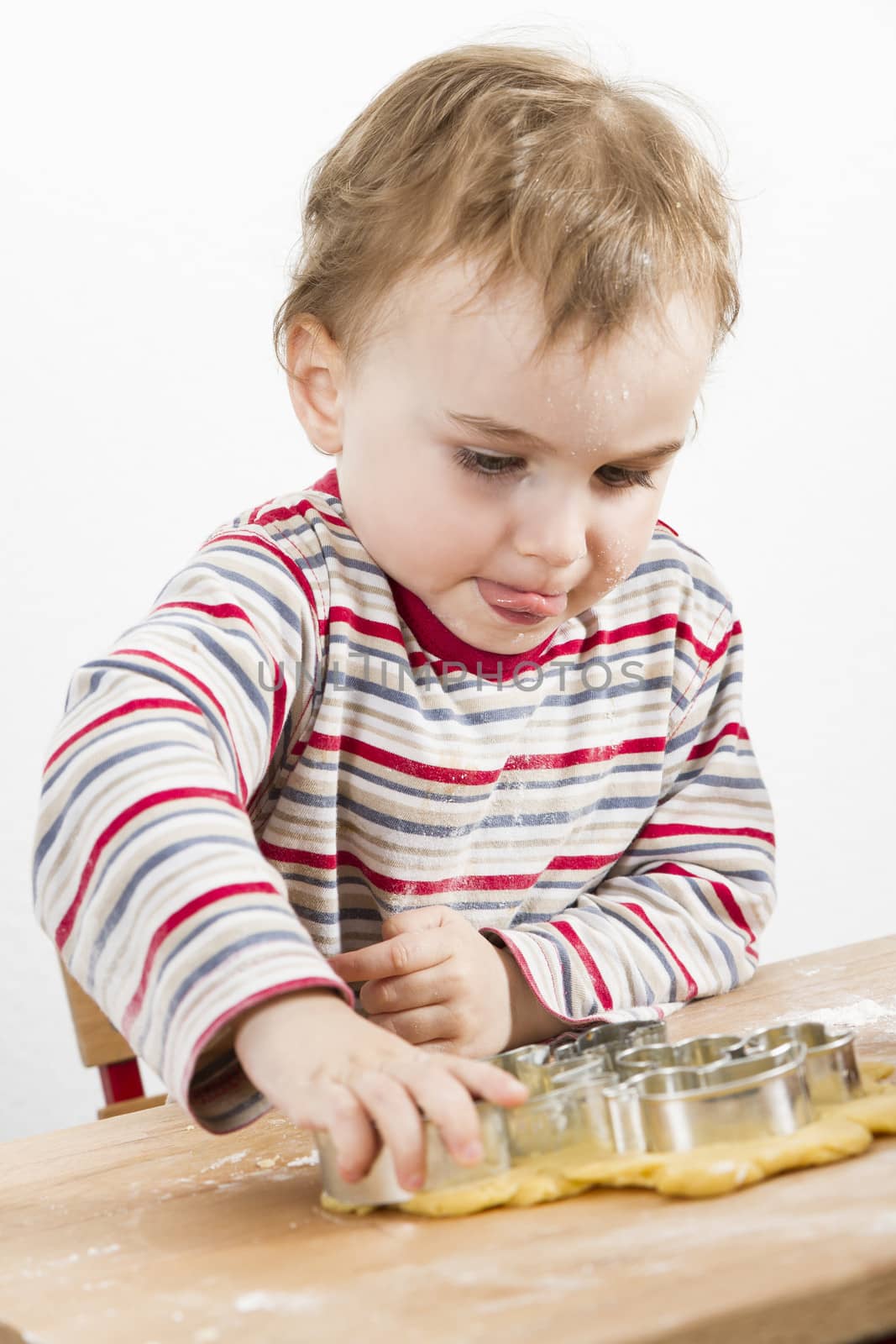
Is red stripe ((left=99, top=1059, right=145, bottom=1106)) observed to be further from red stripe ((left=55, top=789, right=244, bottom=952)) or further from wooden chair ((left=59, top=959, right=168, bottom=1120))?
red stripe ((left=55, top=789, right=244, bottom=952))

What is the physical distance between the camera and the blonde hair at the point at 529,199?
0.66 metres

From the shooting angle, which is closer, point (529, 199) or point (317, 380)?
point (529, 199)

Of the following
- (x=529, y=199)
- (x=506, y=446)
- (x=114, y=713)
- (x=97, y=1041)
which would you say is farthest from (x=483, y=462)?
(x=97, y=1041)

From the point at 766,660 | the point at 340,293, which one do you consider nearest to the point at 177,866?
the point at 340,293

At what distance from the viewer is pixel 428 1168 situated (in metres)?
0.45

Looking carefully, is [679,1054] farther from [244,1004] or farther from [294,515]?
[294,515]

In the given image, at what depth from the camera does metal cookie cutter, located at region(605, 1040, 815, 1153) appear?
446mm

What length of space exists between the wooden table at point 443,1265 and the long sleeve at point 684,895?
0.23 meters

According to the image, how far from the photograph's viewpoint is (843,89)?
2373 millimetres

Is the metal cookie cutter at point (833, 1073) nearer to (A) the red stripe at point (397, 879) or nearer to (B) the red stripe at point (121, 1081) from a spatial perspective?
(A) the red stripe at point (397, 879)

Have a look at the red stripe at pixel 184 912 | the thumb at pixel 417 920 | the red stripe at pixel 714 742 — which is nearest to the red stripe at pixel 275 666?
the thumb at pixel 417 920

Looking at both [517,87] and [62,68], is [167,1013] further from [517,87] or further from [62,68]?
[62,68]

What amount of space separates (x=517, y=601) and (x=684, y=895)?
0.75 feet

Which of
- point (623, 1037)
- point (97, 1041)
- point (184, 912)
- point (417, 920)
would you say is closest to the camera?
point (184, 912)
